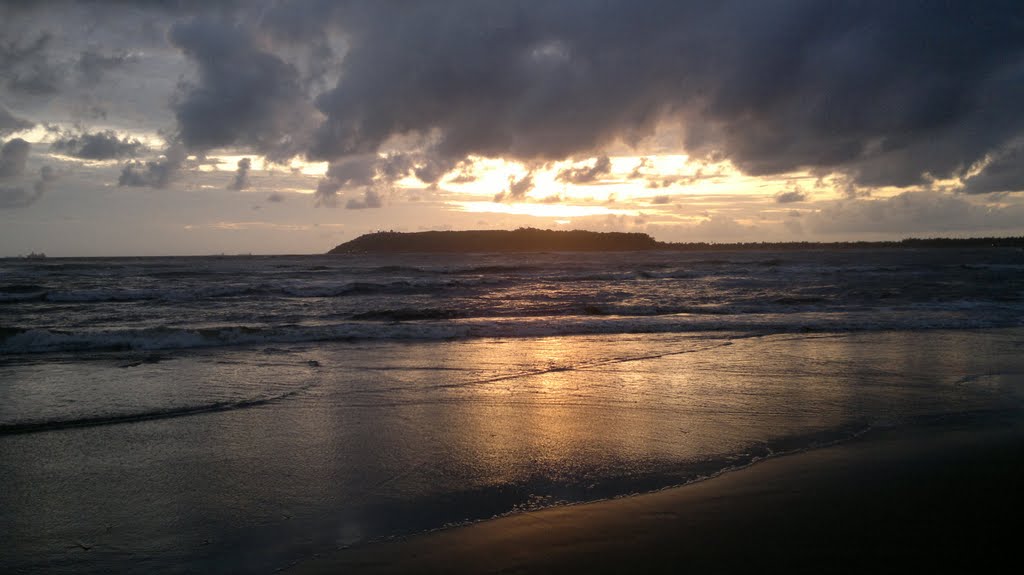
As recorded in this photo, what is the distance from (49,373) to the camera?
34.1 feet

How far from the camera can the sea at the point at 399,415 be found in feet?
14.6

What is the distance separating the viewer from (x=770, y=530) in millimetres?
4141

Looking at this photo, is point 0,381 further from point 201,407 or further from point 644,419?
point 644,419

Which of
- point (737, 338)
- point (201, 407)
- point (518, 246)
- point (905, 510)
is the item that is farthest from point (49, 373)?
point (518, 246)

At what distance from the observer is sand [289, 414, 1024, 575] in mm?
3701

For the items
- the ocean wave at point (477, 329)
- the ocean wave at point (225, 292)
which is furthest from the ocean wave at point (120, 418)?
the ocean wave at point (225, 292)

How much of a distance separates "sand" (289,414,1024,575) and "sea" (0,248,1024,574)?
0.30 metres

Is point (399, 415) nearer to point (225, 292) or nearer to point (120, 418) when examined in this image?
point (120, 418)

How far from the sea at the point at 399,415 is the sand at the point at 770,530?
30cm

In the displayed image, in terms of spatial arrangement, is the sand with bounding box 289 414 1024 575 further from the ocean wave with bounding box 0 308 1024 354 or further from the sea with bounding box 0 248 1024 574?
the ocean wave with bounding box 0 308 1024 354

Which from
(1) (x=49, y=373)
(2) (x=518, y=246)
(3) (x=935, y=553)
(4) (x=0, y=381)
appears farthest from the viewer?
(2) (x=518, y=246)

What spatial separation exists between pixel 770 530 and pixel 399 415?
4.34 meters

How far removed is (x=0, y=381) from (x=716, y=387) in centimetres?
1057

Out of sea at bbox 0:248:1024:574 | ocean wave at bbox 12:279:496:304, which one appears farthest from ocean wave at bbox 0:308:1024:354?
ocean wave at bbox 12:279:496:304
